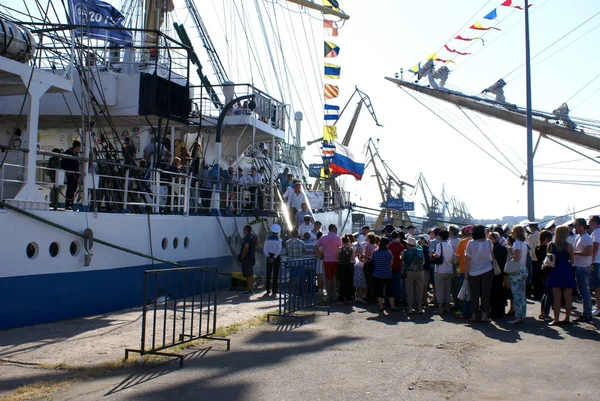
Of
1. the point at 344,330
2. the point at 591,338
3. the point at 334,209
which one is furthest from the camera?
the point at 334,209

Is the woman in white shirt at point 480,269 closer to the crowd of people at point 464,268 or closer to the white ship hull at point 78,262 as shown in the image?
the crowd of people at point 464,268

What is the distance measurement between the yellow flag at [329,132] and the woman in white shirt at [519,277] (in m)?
17.4

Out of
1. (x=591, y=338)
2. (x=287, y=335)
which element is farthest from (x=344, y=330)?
(x=591, y=338)

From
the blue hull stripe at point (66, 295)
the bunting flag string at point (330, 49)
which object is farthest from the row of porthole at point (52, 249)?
the bunting flag string at point (330, 49)

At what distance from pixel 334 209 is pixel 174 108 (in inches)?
493

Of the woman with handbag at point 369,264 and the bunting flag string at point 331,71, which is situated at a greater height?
the bunting flag string at point 331,71

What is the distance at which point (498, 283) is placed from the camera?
33.3 feet

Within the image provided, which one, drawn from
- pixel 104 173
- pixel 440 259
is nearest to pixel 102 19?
pixel 104 173

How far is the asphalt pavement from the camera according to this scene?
556 cm

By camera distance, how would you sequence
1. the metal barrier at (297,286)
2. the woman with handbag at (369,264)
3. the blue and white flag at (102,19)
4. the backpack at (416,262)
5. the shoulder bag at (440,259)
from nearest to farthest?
1. the metal barrier at (297,286)
2. the shoulder bag at (440,259)
3. the backpack at (416,262)
4. the woman with handbag at (369,264)
5. the blue and white flag at (102,19)

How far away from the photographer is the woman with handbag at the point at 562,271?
30.5ft

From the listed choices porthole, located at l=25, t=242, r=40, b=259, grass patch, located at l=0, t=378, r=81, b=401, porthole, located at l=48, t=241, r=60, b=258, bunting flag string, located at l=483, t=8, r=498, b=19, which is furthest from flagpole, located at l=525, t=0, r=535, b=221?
grass patch, located at l=0, t=378, r=81, b=401

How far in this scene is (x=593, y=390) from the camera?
5.63m

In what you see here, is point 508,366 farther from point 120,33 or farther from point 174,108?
point 120,33
